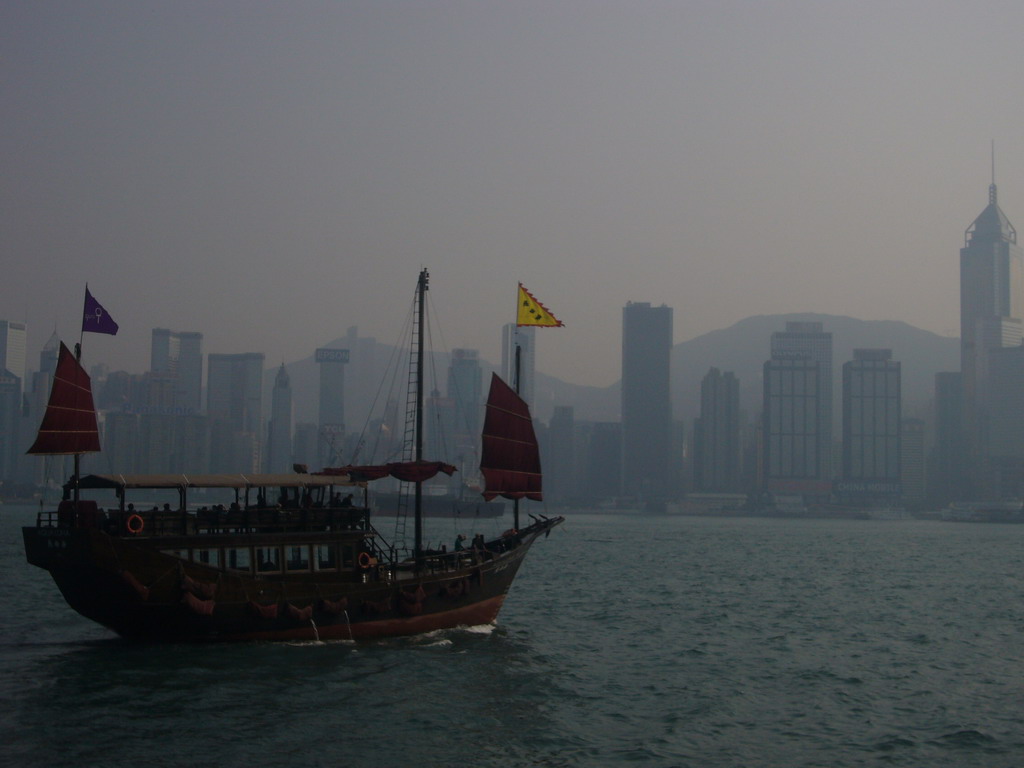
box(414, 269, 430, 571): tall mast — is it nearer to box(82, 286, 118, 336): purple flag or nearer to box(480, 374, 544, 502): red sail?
box(480, 374, 544, 502): red sail

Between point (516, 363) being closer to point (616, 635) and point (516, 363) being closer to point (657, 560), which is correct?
point (616, 635)

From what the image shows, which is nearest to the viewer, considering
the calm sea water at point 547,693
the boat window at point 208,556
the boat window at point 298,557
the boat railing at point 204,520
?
the calm sea water at point 547,693

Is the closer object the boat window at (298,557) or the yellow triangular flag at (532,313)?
the boat window at (298,557)

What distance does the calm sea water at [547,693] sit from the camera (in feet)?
69.6

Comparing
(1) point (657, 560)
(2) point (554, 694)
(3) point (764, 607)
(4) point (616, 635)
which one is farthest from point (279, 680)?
(1) point (657, 560)

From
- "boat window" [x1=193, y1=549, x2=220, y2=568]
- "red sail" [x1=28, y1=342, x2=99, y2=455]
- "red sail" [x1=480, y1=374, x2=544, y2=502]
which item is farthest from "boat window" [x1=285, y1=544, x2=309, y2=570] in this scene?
"red sail" [x1=480, y1=374, x2=544, y2=502]

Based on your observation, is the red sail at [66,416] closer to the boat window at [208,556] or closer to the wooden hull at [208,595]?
the wooden hull at [208,595]

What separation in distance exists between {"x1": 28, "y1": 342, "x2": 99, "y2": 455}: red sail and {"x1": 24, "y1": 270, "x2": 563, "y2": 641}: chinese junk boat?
0.09 feet

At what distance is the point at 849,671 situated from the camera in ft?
100

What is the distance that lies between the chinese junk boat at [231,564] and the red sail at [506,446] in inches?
164

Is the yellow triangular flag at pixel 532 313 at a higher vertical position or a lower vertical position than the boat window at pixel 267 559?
higher

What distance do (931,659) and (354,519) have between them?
56.4ft

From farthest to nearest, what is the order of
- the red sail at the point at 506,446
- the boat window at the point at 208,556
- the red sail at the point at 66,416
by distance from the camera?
the red sail at the point at 506,446, the red sail at the point at 66,416, the boat window at the point at 208,556

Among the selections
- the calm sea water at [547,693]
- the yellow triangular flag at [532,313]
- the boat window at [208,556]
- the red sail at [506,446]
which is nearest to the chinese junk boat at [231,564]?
the boat window at [208,556]
